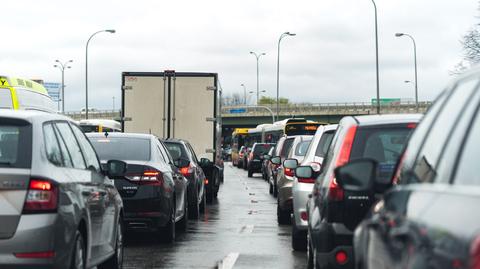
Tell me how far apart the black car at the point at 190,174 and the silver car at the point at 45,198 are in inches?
351

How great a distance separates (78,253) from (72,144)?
1.24 meters

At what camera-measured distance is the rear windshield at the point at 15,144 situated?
20.4ft

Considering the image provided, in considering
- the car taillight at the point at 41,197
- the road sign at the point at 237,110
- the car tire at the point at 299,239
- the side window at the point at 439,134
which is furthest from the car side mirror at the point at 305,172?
the road sign at the point at 237,110

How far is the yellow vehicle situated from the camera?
16.5 meters

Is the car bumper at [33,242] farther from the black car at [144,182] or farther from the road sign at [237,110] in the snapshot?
the road sign at [237,110]

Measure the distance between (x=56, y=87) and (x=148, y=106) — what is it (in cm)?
11390

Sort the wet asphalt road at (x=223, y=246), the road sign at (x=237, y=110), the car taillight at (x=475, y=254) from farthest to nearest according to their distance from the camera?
the road sign at (x=237, y=110) < the wet asphalt road at (x=223, y=246) < the car taillight at (x=475, y=254)

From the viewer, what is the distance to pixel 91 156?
8.34 metres

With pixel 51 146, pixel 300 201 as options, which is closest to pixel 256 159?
pixel 300 201

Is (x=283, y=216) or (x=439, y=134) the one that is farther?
(x=283, y=216)

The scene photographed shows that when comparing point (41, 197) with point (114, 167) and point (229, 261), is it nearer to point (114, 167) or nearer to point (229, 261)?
point (114, 167)

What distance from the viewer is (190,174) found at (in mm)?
16750

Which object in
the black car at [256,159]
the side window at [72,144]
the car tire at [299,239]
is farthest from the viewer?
the black car at [256,159]

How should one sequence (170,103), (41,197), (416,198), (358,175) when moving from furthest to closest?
(170,103), (41,197), (358,175), (416,198)
